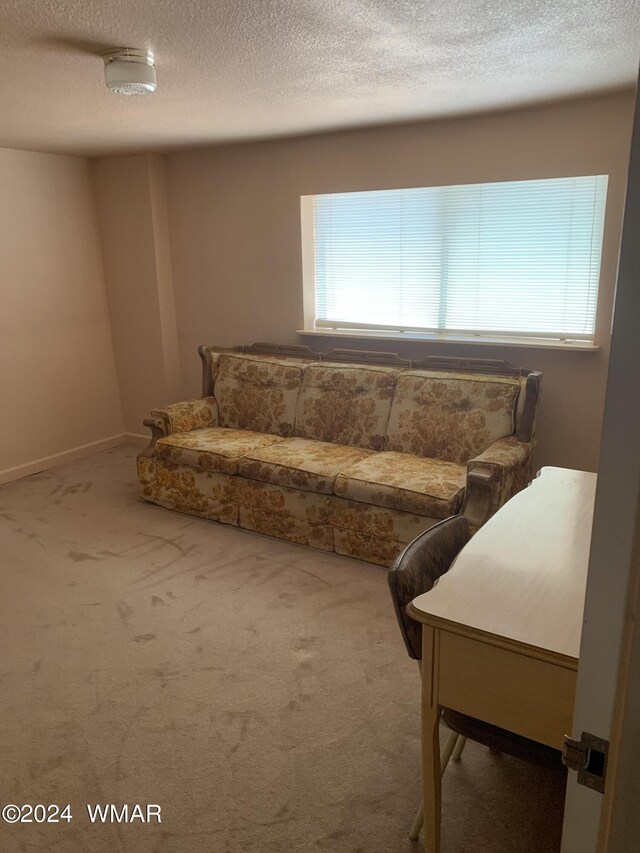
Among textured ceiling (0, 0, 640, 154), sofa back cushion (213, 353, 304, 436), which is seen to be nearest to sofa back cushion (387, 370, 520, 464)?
sofa back cushion (213, 353, 304, 436)

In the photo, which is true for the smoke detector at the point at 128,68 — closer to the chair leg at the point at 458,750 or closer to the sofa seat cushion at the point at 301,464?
the sofa seat cushion at the point at 301,464

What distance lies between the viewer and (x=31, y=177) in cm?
447

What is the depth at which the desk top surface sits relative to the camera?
130cm

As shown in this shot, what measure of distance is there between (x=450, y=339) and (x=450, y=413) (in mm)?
613

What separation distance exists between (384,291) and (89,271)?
254cm

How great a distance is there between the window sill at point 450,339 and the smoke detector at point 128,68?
7.15ft

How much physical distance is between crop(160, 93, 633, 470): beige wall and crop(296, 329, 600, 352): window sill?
53 millimetres

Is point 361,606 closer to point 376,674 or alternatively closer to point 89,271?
point 376,674

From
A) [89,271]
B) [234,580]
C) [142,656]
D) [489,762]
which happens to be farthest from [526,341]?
[89,271]

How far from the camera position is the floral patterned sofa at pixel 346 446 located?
10.4ft

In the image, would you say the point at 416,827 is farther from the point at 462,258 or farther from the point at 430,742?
the point at 462,258

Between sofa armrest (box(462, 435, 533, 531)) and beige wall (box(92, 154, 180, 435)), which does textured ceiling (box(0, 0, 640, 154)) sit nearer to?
beige wall (box(92, 154, 180, 435))

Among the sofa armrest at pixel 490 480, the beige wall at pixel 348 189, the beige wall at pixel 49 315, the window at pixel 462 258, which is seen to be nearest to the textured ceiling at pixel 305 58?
the beige wall at pixel 348 189

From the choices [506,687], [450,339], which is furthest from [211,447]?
[506,687]
